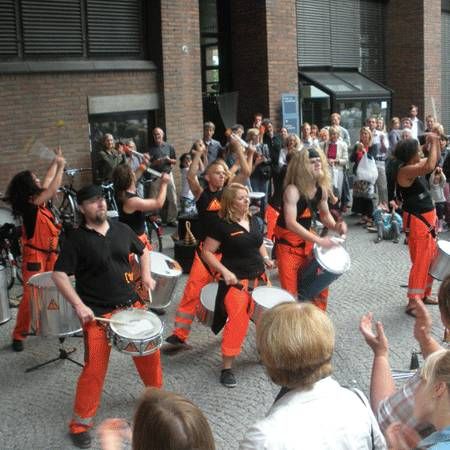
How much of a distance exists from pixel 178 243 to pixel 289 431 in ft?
23.1

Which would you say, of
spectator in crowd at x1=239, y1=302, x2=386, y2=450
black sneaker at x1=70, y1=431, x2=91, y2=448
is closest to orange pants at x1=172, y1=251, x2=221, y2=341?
black sneaker at x1=70, y1=431, x2=91, y2=448

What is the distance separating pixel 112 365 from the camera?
6367 mm

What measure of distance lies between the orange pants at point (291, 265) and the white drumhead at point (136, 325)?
1.82 metres

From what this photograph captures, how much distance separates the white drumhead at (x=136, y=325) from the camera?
15.8 feet

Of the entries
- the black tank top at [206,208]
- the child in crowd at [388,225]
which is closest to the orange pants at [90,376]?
the black tank top at [206,208]

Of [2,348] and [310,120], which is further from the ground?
[310,120]

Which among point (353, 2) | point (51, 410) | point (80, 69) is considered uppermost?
point (353, 2)

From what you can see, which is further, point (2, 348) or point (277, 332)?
point (2, 348)

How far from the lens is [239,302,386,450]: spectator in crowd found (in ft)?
8.14

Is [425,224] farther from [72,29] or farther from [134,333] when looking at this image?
[72,29]

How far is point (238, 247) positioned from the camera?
19.5 feet

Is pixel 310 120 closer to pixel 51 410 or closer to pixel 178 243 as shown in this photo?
pixel 178 243

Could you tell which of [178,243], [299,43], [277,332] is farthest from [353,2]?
[277,332]

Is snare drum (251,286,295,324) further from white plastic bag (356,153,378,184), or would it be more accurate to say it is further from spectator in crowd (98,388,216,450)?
white plastic bag (356,153,378,184)
